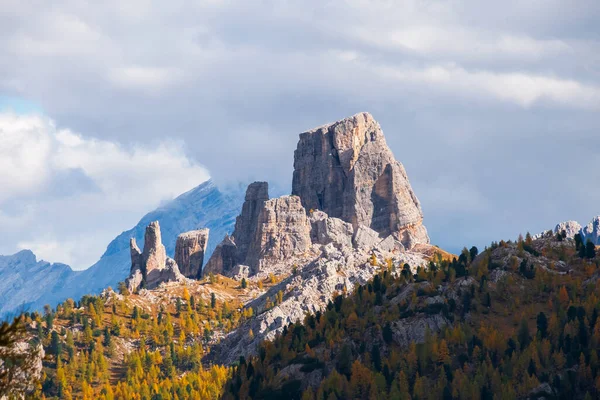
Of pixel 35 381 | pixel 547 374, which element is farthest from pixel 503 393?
pixel 35 381

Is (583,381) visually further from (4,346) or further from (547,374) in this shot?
(4,346)

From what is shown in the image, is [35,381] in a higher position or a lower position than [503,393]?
higher

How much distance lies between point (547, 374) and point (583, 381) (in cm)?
773

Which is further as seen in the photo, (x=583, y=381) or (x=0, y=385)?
(x=583, y=381)

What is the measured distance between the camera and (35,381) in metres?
66.8

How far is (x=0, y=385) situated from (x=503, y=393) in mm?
146193

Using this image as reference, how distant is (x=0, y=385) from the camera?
6681 cm

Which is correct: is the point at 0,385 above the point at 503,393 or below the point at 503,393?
above

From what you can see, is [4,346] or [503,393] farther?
[503,393]

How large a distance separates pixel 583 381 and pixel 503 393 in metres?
16.2

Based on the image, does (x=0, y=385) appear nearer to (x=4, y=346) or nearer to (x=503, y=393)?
(x=4, y=346)

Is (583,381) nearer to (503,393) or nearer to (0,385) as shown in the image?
(503,393)

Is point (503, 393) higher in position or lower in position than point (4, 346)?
lower

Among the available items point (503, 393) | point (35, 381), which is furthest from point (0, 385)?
point (503, 393)
